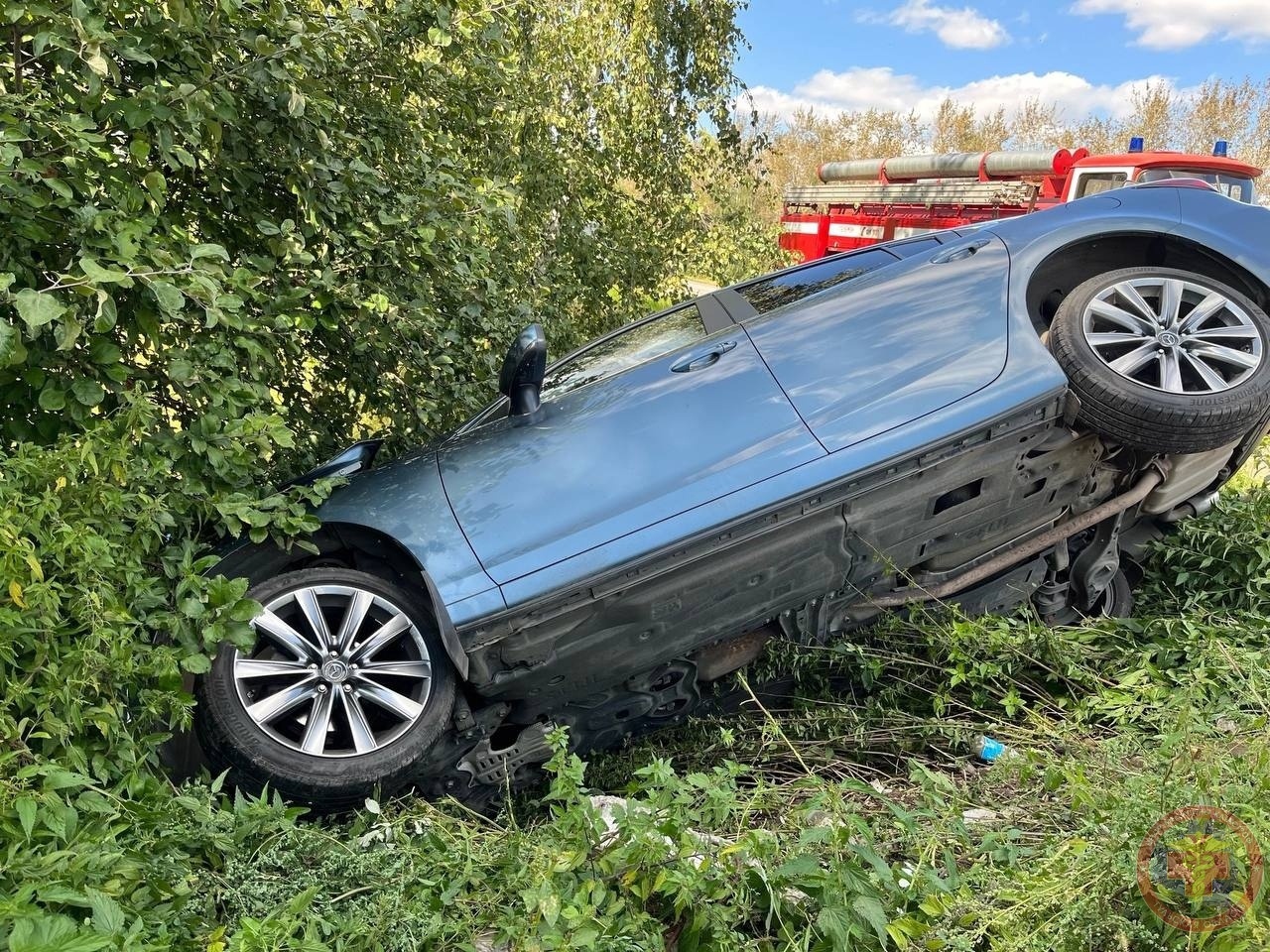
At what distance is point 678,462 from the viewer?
281cm

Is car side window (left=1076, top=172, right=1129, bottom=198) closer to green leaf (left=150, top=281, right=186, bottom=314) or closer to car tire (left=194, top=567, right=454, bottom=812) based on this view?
car tire (left=194, top=567, right=454, bottom=812)

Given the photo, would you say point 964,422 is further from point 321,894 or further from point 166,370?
point 166,370

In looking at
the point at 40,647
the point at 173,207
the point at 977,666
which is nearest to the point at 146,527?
the point at 40,647

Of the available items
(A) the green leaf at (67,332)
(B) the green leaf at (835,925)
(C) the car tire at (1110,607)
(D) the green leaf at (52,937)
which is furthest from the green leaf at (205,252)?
(C) the car tire at (1110,607)

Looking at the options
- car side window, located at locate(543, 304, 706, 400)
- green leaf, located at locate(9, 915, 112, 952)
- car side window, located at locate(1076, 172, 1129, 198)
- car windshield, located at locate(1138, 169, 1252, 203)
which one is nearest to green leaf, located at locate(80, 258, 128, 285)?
green leaf, located at locate(9, 915, 112, 952)

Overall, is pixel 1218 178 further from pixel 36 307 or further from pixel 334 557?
pixel 36 307

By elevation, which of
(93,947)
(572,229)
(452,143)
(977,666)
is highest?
(452,143)

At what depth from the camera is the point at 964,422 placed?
2.84 meters

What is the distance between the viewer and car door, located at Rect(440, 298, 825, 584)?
2742 millimetres

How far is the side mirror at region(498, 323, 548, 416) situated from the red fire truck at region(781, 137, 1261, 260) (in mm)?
6355

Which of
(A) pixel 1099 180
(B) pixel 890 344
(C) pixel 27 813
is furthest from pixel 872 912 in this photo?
(A) pixel 1099 180

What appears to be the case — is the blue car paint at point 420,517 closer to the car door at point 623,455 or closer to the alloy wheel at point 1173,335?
the car door at point 623,455

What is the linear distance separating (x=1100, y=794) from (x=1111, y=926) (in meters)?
0.44

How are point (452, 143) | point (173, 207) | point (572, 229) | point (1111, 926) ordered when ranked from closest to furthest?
point (1111, 926) → point (173, 207) → point (452, 143) → point (572, 229)
